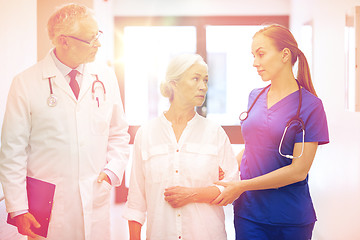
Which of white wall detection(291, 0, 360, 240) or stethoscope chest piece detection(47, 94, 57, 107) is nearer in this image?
stethoscope chest piece detection(47, 94, 57, 107)

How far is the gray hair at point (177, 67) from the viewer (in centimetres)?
161

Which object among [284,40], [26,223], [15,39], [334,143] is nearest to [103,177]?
[26,223]

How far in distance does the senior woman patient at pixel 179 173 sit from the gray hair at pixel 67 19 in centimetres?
45

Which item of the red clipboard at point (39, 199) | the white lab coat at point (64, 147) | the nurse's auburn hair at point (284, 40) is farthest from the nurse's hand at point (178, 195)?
the nurse's auburn hair at point (284, 40)

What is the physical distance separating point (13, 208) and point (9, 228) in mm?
476

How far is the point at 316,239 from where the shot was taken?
11.2 ft

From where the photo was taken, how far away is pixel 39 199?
175 cm

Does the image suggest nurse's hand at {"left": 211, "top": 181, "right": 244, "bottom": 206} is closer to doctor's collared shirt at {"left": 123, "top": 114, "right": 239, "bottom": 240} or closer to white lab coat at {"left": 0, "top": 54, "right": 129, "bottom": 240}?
doctor's collared shirt at {"left": 123, "top": 114, "right": 239, "bottom": 240}

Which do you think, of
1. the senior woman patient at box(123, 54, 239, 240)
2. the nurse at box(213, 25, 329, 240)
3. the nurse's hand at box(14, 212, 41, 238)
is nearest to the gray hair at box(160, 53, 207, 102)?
the senior woman patient at box(123, 54, 239, 240)

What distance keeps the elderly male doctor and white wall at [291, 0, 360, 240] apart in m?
1.52

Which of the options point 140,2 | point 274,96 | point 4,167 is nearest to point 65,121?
point 4,167

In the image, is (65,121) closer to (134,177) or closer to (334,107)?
(134,177)

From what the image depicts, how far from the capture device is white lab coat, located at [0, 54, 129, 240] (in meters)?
1.67

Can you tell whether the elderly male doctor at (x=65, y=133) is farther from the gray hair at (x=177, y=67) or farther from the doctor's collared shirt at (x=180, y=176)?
the gray hair at (x=177, y=67)
